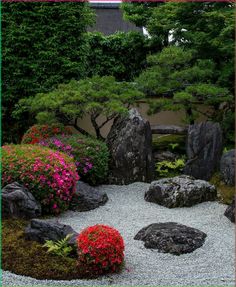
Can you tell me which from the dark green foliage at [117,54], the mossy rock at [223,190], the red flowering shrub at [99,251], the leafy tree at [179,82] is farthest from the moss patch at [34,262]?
the dark green foliage at [117,54]

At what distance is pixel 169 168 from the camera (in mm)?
9195

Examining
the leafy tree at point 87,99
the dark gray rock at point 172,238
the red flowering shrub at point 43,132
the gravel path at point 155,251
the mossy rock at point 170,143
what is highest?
the leafy tree at point 87,99

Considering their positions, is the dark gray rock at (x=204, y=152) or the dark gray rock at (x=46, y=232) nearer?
the dark gray rock at (x=46, y=232)

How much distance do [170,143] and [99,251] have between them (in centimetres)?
517

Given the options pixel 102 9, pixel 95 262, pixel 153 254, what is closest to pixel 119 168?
pixel 153 254

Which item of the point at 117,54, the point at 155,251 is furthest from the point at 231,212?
the point at 117,54

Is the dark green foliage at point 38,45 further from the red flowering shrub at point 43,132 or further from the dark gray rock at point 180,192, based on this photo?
the dark gray rock at point 180,192

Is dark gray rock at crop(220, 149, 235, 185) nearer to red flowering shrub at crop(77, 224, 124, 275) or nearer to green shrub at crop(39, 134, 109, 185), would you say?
green shrub at crop(39, 134, 109, 185)

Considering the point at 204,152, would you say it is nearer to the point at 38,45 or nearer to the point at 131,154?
the point at 131,154

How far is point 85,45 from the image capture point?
36.3 feet

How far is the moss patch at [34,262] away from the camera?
16.1 ft

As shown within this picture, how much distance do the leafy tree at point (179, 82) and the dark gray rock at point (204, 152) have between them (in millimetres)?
733

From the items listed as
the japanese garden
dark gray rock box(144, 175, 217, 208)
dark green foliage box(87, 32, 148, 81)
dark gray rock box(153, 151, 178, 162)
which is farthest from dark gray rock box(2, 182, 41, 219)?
dark green foliage box(87, 32, 148, 81)

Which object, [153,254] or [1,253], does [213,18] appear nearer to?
[153,254]
